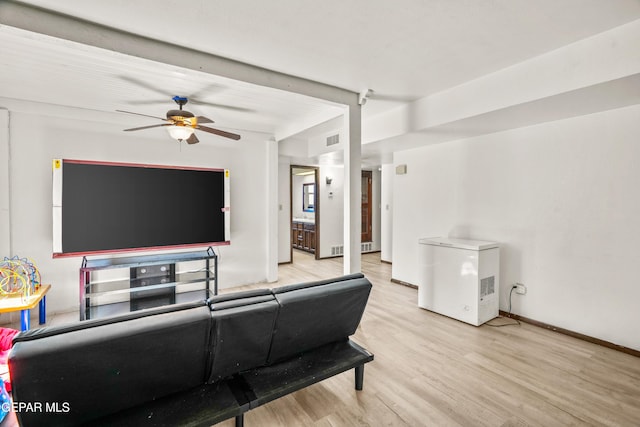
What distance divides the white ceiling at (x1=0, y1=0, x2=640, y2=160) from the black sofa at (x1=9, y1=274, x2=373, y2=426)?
184cm

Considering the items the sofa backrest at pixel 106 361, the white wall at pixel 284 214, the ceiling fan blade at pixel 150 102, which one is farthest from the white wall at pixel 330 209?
the sofa backrest at pixel 106 361

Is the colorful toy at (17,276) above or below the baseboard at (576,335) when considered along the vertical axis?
above

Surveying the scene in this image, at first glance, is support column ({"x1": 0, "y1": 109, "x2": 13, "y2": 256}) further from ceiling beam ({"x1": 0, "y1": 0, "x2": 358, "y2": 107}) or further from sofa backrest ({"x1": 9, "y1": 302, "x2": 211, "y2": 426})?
sofa backrest ({"x1": 9, "y1": 302, "x2": 211, "y2": 426})

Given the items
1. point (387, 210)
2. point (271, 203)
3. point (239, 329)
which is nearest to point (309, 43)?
point (239, 329)

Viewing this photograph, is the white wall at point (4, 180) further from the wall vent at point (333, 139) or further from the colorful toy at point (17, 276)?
the wall vent at point (333, 139)

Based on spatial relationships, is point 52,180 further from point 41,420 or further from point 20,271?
point 41,420

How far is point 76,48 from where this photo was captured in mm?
2160

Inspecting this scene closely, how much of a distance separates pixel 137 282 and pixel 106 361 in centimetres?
325

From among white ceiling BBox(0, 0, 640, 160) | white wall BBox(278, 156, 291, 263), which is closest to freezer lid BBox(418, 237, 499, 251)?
white ceiling BBox(0, 0, 640, 160)

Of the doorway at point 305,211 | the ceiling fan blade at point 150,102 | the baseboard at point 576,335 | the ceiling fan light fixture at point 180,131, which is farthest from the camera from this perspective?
the doorway at point 305,211

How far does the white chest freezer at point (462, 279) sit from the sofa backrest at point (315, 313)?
185cm

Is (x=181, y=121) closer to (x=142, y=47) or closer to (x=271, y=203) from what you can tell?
(x=142, y=47)

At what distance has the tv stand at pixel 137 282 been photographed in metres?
3.74

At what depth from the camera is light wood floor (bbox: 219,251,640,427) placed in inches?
76.6
